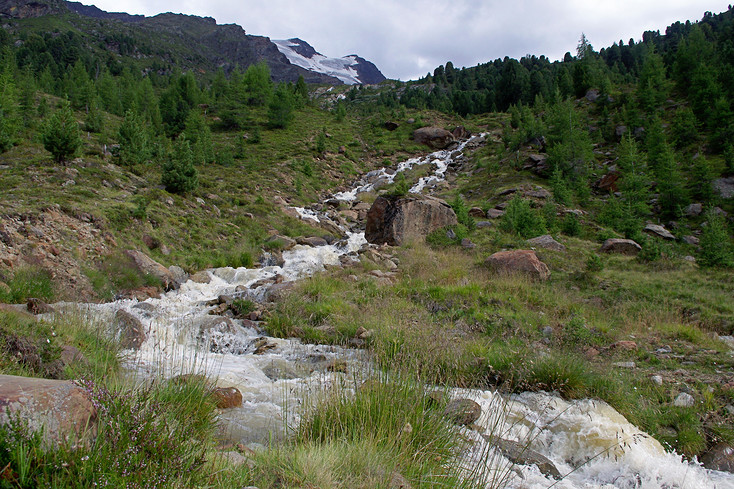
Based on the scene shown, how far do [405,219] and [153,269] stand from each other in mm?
11436

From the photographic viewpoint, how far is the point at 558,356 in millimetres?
5547

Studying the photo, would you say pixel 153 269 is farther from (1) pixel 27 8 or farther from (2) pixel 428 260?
(1) pixel 27 8

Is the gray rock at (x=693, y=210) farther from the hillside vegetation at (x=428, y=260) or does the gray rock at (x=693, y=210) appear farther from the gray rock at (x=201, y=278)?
the gray rock at (x=201, y=278)

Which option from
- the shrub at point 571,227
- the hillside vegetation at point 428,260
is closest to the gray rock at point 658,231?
the hillside vegetation at point 428,260

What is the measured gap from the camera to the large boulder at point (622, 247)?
17234 millimetres

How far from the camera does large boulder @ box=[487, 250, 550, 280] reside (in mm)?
12391

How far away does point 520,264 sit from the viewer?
12719 mm

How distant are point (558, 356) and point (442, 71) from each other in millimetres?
109957

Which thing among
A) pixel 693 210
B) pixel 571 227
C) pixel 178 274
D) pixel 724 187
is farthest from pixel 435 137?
pixel 178 274

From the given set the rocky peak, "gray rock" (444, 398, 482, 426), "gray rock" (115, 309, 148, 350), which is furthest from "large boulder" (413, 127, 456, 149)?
the rocky peak

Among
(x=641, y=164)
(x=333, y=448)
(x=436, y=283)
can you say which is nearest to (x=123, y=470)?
(x=333, y=448)

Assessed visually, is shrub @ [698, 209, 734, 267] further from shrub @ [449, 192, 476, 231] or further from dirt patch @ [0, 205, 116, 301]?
dirt patch @ [0, 205, 116, 301]

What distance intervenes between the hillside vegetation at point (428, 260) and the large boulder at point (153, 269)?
0.41 metres

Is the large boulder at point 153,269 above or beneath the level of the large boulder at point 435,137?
beneath
